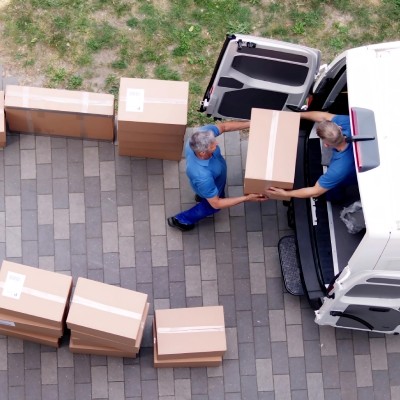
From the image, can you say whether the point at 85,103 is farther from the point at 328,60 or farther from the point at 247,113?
the point at 328,60

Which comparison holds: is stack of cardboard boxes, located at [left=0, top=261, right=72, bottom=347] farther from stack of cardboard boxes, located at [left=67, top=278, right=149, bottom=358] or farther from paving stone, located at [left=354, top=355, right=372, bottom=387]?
paving stone, located at [left=354, top=355, right=372, bottom=387]

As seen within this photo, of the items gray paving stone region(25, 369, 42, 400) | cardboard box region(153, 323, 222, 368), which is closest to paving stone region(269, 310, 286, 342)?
cardboard box region(153, 323, 222, 368)

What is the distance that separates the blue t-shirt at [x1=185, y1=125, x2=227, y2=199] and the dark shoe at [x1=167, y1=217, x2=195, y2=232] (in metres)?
0.74

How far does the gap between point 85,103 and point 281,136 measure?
2039mm

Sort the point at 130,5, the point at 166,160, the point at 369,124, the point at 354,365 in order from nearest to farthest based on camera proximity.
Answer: the point at 369,124 → the point at 354,365 → the point at 166,160 → the point at 130,5

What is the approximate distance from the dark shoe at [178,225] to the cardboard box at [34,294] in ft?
4.55

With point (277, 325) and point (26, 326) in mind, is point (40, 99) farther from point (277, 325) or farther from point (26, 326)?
point (277, 325)

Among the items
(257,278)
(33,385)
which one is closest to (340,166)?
→ (257,278)

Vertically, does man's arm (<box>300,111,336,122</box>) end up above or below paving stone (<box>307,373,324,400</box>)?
above

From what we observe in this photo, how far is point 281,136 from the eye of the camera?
696cm

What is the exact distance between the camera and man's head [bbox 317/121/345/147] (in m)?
6.52

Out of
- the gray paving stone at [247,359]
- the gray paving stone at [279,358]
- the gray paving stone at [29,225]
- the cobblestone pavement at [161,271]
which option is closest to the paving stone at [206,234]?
the cobblestone pavement at [161,271]

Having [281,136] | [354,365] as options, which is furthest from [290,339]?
[281,136]

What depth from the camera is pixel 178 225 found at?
7848mm
